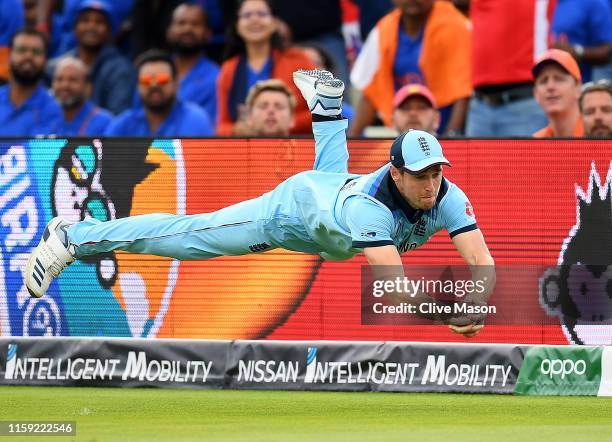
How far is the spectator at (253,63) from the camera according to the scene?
13.7m

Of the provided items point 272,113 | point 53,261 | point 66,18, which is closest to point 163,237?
point 53,261

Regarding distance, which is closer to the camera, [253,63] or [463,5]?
[253,63]

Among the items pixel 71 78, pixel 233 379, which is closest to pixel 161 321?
pixel 233 379

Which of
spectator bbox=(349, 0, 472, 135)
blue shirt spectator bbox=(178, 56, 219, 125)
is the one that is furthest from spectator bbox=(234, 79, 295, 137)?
blue shirt spectator bbox=(178, 56, 219, 125)

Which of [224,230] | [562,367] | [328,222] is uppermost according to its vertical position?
[328,222]

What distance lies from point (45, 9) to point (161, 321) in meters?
7.62

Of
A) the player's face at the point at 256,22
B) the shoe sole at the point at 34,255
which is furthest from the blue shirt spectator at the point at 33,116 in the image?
the shoe sole at the point at 34,255

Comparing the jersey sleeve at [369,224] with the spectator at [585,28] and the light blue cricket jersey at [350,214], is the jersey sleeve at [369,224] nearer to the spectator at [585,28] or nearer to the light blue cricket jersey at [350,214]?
the light blue cricket jersey at [350,214]

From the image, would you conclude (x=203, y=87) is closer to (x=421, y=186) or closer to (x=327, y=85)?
(x=327, y=85)

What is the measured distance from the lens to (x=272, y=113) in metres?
12.3

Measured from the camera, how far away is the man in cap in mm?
8484

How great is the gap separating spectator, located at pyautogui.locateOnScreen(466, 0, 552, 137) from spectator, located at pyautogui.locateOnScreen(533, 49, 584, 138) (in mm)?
526

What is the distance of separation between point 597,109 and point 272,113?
3054mm

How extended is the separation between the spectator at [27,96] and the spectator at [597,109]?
19.5ft
